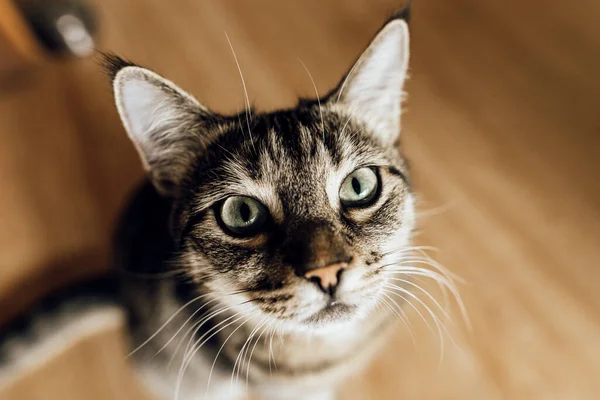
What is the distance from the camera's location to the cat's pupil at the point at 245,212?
861mm

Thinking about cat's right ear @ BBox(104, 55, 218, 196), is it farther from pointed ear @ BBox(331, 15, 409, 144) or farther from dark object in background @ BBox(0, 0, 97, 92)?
dark object in background @ BBox(0, 0, 97, 92)

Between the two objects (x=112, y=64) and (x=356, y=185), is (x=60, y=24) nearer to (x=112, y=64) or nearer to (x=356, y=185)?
(x=112, y=64)

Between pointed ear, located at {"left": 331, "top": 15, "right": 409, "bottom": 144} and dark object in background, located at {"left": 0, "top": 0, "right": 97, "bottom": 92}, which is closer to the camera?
pointed ear, located at {"left": 331, "top": 15, "right": 409, "bottom": 144}

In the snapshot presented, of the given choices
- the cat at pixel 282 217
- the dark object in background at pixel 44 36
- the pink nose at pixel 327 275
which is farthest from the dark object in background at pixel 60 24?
the pink nose at pixel 327 275

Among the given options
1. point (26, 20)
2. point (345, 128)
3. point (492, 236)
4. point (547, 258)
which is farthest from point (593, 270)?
point (26, 20)

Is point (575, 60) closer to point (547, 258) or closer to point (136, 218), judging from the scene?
point (547, 258)

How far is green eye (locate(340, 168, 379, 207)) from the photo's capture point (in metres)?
0.88

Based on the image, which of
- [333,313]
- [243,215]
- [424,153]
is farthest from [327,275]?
[424,153]

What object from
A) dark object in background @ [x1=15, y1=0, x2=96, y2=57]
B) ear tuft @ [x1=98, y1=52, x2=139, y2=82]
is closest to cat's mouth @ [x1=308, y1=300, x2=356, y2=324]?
ear tuft @ [x1=98, y1=52, x2=139, y2=82]

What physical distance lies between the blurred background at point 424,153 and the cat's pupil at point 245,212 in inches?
26.7

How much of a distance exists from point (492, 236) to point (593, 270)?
27 cm

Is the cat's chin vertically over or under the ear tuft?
under

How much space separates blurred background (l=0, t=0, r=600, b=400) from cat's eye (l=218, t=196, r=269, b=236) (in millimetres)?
667

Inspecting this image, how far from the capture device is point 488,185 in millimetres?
1496
